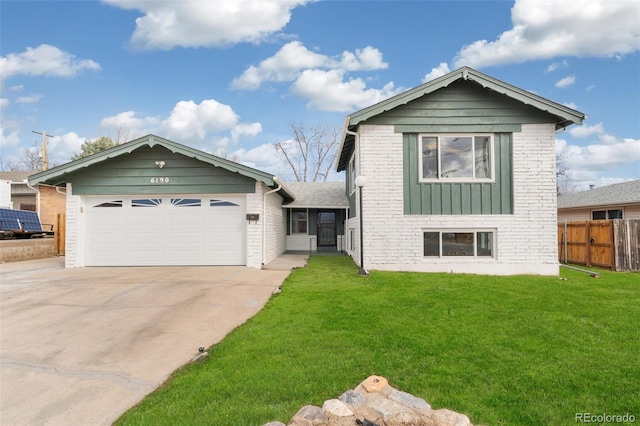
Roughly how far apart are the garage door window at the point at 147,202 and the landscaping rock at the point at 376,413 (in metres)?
9.79

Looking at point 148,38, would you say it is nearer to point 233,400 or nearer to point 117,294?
point 117,294

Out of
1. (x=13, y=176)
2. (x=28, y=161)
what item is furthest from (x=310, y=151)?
(x=28, y=161)

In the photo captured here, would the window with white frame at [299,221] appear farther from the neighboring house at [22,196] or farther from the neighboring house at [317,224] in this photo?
the neighboring house at [22,196]

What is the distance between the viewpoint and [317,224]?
674 inches

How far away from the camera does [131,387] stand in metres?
3.19

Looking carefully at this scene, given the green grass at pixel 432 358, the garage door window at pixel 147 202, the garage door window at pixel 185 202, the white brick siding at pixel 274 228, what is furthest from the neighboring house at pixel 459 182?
the garage door window at pixel 147 202

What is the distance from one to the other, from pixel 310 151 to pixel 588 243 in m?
25.5

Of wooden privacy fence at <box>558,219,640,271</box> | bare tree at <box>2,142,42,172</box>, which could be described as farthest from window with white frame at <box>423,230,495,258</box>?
bare tree at <box>2,142,42,172</box>

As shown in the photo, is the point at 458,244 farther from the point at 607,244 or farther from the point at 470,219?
the point at 607,244

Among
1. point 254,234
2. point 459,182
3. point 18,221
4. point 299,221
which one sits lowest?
point 254,234

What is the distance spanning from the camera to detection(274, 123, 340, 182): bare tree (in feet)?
107

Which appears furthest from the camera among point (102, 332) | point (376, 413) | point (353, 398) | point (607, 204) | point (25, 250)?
point (607, 204)

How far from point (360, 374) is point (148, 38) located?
711 inches

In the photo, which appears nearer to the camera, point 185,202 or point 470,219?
point 470,219
